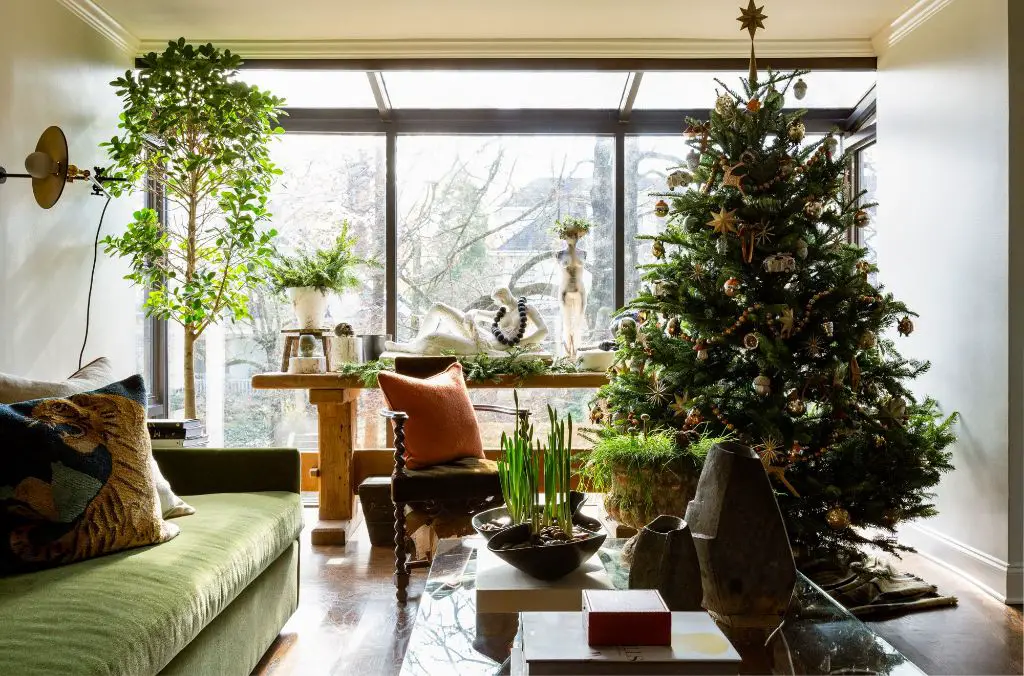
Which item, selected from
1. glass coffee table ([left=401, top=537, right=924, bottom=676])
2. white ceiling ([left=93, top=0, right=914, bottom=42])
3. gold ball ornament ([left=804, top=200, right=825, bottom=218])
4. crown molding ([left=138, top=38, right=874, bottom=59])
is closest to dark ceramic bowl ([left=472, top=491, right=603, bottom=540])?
glass coffee table ([left=401, top=537, right=924, bottom=676])

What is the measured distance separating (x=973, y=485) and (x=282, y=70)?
12.8 feet

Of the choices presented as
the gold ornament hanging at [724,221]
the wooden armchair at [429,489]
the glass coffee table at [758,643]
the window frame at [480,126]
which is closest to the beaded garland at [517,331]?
the window frame at [480,126]

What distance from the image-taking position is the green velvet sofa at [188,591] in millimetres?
1446

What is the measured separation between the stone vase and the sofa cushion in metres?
1.05

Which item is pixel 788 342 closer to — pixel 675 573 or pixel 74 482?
pixel 675 573

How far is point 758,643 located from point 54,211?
3.44m

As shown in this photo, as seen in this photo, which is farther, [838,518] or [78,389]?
[838,518]

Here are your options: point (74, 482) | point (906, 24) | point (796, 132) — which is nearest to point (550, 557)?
point (74, 482)

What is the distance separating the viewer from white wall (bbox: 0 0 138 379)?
3.31 meters

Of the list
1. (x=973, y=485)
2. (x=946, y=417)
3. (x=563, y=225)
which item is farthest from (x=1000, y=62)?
(x=563, y=225)

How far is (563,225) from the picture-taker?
438 centimetres

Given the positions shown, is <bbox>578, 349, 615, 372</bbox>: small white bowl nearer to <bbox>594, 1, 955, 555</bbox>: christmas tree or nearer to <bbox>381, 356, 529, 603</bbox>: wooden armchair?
<bbox>594, 1, 955, 555</bbox>: christmas tree

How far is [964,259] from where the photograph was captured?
3.50 m

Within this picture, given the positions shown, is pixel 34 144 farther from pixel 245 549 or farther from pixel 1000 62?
pixel 1000 62
